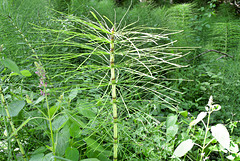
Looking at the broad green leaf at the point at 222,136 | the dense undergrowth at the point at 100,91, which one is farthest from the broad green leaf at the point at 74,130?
the broad green leaf at the point at 222,136

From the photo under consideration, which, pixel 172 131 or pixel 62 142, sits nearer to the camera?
pixel 62 142

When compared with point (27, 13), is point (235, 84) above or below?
below

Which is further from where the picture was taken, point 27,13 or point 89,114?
point 27,13

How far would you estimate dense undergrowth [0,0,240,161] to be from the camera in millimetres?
950

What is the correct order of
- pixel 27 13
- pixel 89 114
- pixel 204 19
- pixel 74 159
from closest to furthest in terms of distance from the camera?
pixel 74 159
pixel 89 114
pixel 27 13
pixel 204 19

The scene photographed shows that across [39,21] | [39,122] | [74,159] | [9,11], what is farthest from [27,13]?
[74,159]

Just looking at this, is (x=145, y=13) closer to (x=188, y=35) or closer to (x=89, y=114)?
(x=188, y=35)

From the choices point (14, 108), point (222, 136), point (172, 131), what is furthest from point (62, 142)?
point (222, 136)

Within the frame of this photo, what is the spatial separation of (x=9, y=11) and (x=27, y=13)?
244mm

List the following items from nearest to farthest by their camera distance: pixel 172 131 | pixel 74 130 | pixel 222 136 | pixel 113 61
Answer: pixel 113 61 → pixel 222 136 → pixel 74 130 → pixel 172 131

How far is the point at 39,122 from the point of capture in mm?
1208

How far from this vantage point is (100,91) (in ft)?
6.23

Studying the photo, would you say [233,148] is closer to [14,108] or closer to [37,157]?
[37,157]

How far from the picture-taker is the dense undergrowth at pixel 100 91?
0.95 m
